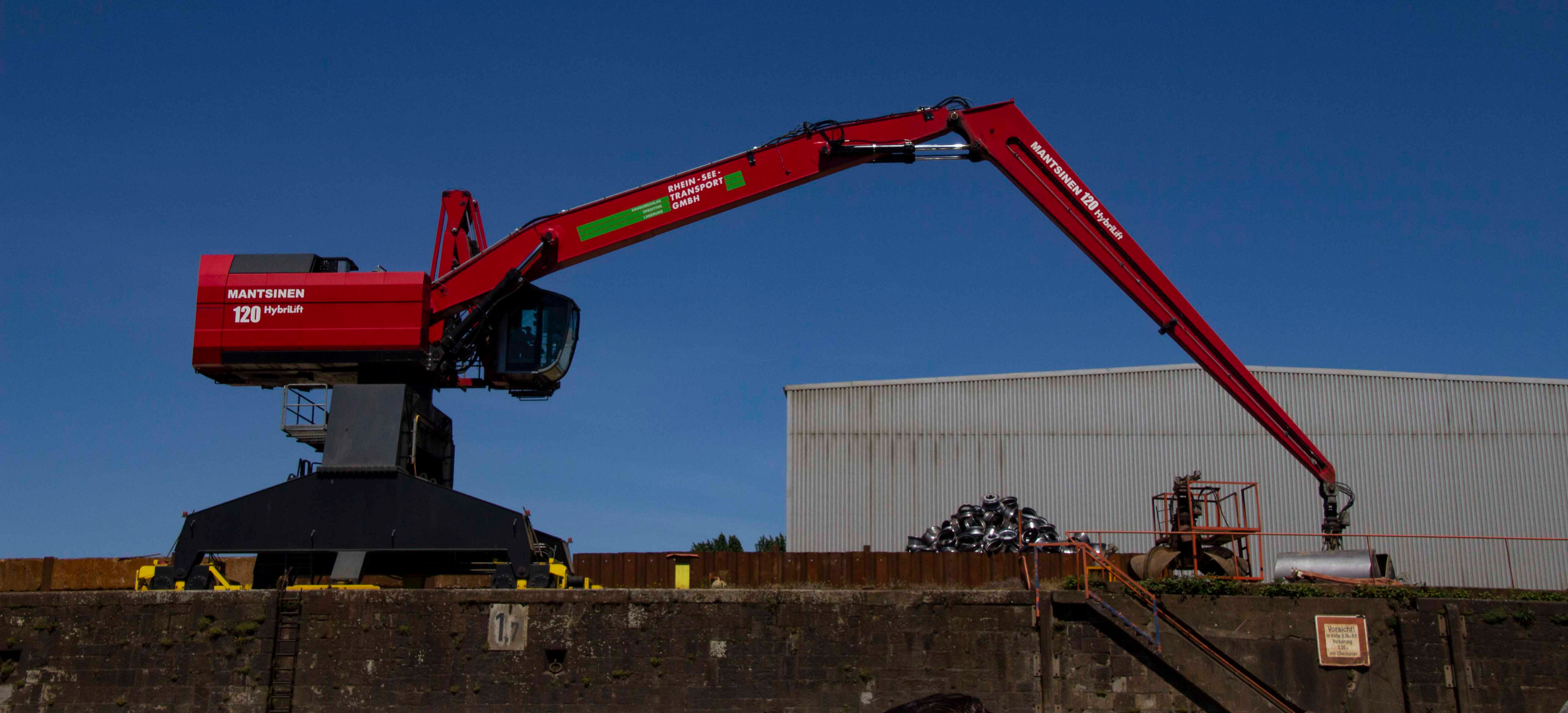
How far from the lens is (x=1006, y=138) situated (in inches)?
716

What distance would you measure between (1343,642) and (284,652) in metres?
13.9

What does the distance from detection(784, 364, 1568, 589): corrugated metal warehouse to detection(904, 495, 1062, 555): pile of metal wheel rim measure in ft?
11.6

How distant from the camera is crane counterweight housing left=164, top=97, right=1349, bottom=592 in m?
16.7

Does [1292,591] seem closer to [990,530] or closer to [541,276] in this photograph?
[990,530]

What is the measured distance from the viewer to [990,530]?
2269cm

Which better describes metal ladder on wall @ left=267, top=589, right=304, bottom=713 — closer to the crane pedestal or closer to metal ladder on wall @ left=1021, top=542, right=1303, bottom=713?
the crane pedestal

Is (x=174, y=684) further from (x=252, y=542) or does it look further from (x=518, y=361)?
(x=518, y=361)

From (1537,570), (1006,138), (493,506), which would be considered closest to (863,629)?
(493,506)

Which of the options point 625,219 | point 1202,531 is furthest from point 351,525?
point 1202,531

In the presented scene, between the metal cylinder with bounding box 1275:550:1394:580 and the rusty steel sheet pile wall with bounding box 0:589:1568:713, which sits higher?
the metal cylinder with bounding box 1275:550:1394:580

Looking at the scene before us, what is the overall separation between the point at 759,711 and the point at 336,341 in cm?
785

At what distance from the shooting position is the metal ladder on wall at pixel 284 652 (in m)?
15.1

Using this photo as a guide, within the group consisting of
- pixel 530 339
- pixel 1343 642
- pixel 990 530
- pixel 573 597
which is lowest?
pixel 1343 642

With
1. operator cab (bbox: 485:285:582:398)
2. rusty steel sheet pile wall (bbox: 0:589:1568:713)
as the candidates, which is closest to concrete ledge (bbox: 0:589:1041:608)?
rusty steel sheet pile wall (bbox: 0:589:1568:713)
